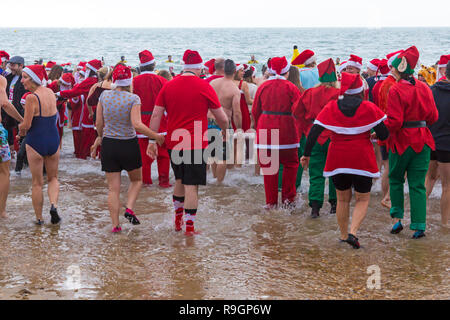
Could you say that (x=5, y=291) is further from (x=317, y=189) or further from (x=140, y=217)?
(x=317, y=189)

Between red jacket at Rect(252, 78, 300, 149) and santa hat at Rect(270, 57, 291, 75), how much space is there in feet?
0.38

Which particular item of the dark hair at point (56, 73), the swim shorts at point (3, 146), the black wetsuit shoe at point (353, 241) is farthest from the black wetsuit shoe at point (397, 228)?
the dark hair at point (56, 73)

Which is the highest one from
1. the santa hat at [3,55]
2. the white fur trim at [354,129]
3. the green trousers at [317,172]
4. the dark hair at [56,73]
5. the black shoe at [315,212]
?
the santa hat at [3,55]

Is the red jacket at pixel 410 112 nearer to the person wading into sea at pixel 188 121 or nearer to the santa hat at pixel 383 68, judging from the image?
the person wading into sea at pixel 188 121

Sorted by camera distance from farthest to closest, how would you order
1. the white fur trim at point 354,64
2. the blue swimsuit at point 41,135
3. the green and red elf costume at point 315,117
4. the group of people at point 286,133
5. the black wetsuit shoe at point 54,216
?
the white fur trim at point 354,64 < the green and red elf costume at point 315,117 < the black wetsuit shoe at point 54,216 < the blue swimsuit at point 41,135 < the group of people at point 286,133

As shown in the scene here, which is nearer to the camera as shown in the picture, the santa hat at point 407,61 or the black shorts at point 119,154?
the santa hat at point 407,61

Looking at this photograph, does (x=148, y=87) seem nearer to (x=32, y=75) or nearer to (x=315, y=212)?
(x=32, y=75)

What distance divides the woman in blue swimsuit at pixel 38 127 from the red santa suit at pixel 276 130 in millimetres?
2642

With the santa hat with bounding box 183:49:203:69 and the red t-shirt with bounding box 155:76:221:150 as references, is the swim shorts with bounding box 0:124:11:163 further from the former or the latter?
the santa hat with bounding box 183:49:203:69

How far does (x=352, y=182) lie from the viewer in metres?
5.82

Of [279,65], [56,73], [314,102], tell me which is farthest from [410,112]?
[56,73]

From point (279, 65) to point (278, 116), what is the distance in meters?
0.66

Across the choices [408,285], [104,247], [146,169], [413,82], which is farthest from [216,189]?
[408,285]

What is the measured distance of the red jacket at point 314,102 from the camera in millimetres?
6828
